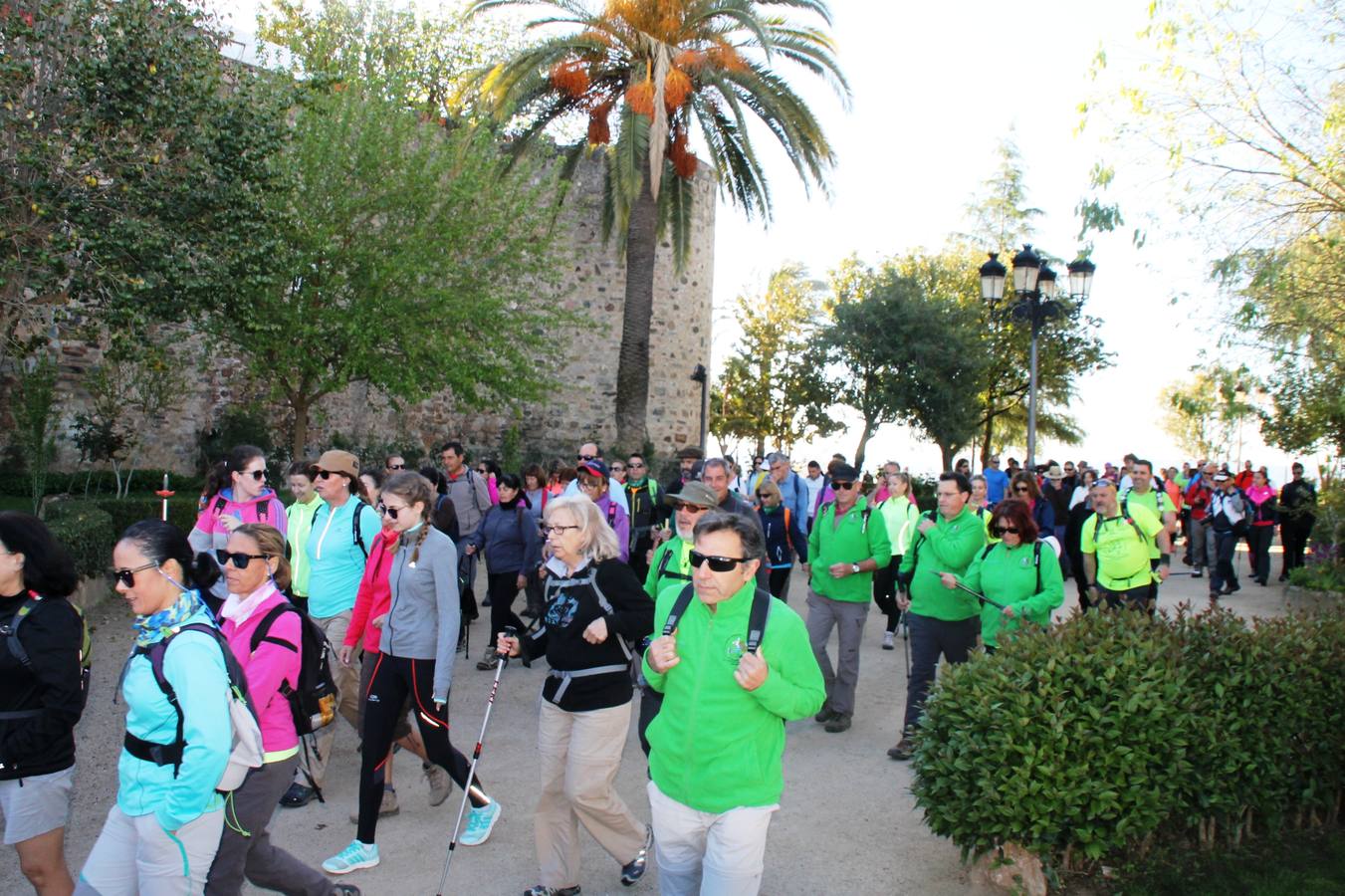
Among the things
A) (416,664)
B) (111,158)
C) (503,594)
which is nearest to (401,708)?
(416,664)

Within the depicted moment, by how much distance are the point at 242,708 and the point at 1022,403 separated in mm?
31953

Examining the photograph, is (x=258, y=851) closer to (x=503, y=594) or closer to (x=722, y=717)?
(x=722, y=717)

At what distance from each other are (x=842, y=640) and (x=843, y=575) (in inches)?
19.8

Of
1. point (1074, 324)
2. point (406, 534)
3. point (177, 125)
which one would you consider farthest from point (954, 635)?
point (1074, 324)

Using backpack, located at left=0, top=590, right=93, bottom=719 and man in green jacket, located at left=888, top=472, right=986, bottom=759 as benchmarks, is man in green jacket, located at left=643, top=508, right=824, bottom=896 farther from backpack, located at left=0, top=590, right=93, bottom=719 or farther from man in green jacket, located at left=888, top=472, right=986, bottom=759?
man in green jacket, located at left=888, top=472, right=986, bottom=759

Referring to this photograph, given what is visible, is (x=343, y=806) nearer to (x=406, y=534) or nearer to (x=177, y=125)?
(x=406, y=534)

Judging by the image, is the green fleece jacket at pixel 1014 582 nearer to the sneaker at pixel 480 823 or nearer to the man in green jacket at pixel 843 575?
the man in green jacket at pixel 843 575

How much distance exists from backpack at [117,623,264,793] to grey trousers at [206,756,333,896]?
17 cm

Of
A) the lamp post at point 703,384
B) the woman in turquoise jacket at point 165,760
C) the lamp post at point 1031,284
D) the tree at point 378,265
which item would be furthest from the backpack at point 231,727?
the lamp post at point 703,384

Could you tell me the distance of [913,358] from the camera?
82.7 ft

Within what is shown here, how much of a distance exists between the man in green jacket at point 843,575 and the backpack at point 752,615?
12.1 ft

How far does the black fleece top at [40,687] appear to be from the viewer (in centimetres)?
360

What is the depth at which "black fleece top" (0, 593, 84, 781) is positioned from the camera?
3.60 m

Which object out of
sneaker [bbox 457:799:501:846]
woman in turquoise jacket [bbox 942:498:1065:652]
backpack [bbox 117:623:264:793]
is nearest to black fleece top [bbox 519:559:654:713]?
sneaker [bbox 457:799:501:846]
